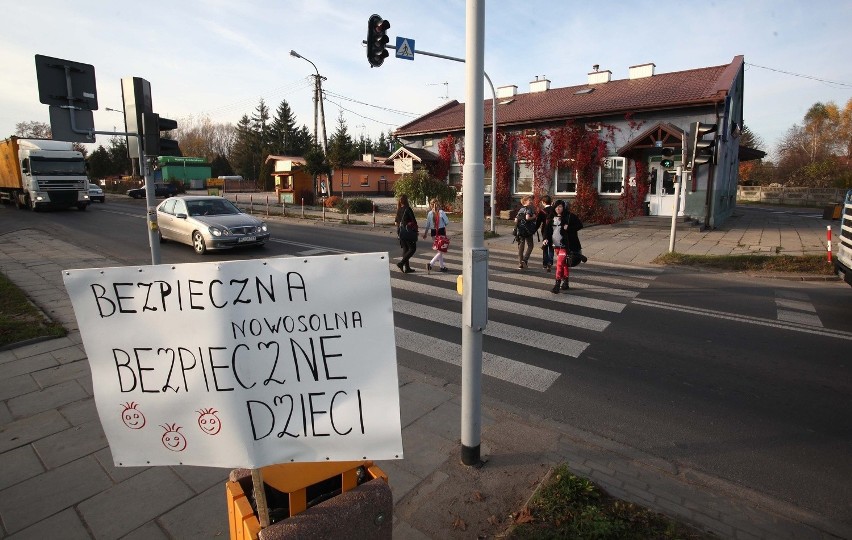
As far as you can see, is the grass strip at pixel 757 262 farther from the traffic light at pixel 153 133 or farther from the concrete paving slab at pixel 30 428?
the concrete paving slab at pixel 30 428

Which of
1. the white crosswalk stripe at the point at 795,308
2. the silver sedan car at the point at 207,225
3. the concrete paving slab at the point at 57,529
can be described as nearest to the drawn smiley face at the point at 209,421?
the concrete paving slab at the point at 57,529

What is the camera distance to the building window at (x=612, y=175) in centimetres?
2147

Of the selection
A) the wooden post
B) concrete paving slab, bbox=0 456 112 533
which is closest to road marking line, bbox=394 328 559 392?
concrete paving slab, bbox=0 456 112 533

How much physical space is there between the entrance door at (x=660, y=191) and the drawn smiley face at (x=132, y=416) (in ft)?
70.9

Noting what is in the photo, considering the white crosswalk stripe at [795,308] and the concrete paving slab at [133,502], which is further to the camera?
the white crosswalk stripe at [795,308]

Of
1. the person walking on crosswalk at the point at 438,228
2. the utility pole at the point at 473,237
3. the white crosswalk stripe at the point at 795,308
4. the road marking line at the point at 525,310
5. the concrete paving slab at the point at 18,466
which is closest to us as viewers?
the utility pole at the point at 473,237

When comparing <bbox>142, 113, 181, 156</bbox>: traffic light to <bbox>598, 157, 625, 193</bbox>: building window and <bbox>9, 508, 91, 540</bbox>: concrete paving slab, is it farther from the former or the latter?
<bbox>598, 157, 625, 193</bbox>: building window

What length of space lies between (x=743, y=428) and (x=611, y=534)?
89.4 inches

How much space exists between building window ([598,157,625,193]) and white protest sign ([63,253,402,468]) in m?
21.7

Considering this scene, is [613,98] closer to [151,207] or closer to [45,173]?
[151,207]

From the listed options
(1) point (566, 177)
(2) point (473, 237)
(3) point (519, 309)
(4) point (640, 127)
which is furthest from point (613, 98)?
(2) point (473, 237)

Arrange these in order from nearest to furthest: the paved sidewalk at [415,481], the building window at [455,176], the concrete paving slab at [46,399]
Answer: the paved sidewalk at [415,481] < the concrete paving slab at [46,399] < the building window at [455,176]

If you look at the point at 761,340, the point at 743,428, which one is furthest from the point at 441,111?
the point at 743,428

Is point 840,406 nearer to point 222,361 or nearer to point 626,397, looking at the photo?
point 626,397
